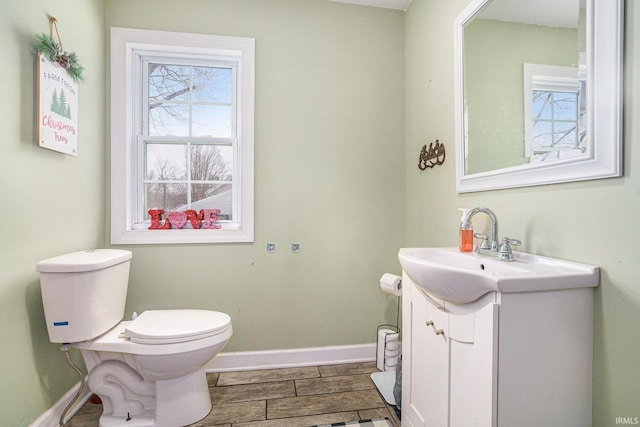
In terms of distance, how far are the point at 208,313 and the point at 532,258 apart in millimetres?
1507

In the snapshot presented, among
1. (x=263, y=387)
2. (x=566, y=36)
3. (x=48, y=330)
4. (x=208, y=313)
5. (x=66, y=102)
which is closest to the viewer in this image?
(x=566, y=36)

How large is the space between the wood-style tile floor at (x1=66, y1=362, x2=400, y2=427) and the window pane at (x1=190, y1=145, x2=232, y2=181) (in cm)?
128

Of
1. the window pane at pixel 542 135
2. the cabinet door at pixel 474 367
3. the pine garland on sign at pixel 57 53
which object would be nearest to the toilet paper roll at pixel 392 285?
the cabinet door at pixel 474 367

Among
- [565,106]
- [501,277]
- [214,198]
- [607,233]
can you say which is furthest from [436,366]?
[214,198]

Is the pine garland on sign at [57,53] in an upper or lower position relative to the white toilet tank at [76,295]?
upper

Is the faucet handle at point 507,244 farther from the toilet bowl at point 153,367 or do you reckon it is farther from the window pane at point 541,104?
the toilet bowl at point 153,367

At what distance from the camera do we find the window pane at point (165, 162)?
2.04m

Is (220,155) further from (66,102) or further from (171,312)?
(171,312)

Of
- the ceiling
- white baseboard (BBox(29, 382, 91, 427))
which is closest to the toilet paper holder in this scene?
white baseboard (BBox(29, 382, 91, 427))

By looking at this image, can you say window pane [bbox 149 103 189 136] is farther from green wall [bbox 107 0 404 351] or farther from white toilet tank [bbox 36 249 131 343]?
white toilet tank [bbox 36 249 131 343]

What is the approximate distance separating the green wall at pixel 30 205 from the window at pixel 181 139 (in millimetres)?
235

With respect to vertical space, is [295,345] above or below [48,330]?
below

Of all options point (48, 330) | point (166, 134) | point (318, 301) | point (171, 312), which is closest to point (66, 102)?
point (166, 134)

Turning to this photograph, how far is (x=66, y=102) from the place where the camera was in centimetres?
146
